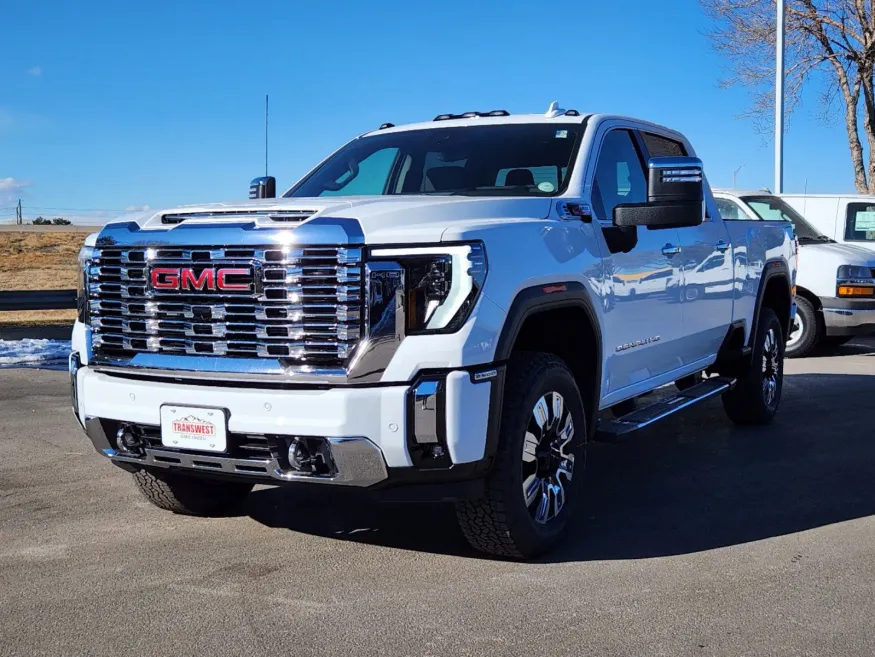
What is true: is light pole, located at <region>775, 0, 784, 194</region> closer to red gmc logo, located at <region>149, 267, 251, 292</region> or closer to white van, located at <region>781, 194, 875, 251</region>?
white van, located at <region>781, 194, 875, 251</region>

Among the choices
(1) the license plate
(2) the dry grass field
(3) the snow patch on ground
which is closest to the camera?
(1) the license plate

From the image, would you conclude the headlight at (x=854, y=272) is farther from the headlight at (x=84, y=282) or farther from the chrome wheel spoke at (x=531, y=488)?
the headlight at (x=84, y=282)

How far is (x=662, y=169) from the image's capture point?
4.93 meters

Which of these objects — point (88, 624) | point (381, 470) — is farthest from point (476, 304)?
point (88, 624)

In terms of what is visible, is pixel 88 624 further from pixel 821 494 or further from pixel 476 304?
pixel 821 494

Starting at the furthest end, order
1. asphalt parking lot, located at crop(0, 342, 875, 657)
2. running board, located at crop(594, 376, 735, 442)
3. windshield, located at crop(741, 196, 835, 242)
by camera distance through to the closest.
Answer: windshield, located at crop(741, 196, 835, 242)
running board, located at crop(594, 376, 735, 442)
asphalt parking lot, located at crop(0, 342, 875, 657)

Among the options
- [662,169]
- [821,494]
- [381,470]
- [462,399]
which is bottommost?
[821,494]

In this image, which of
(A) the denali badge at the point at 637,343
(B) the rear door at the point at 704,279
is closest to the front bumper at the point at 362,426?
(A) the denali badge at the point at 637,343

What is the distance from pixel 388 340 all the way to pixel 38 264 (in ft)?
85.7

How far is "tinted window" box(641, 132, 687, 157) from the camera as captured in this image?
20.6ft

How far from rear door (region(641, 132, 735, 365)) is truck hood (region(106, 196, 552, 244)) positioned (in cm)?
174

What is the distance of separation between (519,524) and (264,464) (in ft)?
3.47

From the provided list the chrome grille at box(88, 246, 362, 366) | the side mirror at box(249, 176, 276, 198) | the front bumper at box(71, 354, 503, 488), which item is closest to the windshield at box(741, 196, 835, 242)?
the side mirror at box(249, 176, 276, 198)

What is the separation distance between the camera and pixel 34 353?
37.3 ft
